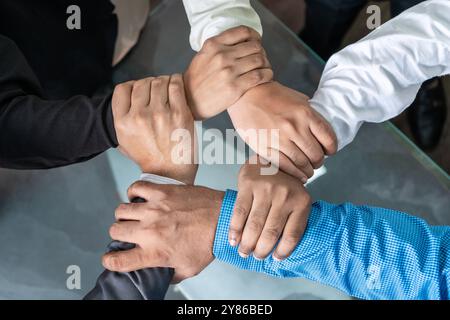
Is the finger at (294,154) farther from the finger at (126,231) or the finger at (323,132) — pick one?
the finger at (126,231)

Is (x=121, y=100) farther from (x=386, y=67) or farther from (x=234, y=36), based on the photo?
(x=386, y=67)

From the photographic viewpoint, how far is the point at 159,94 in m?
0.68

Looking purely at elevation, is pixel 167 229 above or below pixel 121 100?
below

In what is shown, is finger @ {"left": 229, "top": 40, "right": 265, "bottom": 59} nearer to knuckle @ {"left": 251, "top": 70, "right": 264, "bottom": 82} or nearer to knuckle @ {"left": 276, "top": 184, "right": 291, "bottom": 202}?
knuckle @ {"left": 251, "top": 70, "right": 264, "bottom": 82}

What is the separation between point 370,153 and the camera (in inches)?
33.3

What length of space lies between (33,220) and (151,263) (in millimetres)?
249

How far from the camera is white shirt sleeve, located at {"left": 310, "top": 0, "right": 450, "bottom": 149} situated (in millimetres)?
694

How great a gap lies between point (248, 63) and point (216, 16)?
3.3 inches

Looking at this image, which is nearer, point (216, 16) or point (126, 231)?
point (126, 231)

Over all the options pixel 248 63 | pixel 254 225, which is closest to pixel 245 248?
pixel 254 225

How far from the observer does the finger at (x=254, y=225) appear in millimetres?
627

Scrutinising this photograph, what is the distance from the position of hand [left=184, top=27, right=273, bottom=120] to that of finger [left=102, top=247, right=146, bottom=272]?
0.65ft

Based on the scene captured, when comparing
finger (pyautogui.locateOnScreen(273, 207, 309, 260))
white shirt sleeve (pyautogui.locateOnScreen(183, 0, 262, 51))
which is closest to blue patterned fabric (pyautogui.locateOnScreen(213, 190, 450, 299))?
finger (pyautogui.locateOnScreen(273, 207, 309, 260))
